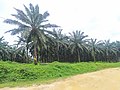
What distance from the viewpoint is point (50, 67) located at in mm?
25984

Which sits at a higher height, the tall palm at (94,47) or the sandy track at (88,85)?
the tall palm at (94,47)

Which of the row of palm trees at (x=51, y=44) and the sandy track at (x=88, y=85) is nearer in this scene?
the sandy track at (x=88, y=85)

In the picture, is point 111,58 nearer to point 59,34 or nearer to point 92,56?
point 92,56

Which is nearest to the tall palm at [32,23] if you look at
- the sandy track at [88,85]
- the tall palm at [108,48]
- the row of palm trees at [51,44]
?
the row of palm trees at [51,44]

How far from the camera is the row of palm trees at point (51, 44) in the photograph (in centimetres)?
3262

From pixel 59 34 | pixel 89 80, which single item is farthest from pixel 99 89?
pixel 59 34

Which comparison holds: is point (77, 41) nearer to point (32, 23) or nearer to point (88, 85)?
point (32, 23)

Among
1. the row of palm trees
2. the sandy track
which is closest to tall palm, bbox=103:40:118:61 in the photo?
the row of palm trees

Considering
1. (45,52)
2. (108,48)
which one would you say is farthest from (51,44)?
(108,48)

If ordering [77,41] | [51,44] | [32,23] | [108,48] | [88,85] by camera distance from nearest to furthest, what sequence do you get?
[88,85], [32,23], [51,44], [77,41], [108,48]

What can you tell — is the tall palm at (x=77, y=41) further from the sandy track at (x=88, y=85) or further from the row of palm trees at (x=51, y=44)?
the sandy track at (x=88, y=85)

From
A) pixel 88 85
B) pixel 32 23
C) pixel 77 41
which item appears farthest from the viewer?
pixel 77 41

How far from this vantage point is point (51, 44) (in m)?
43.8

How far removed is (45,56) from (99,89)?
127ft
